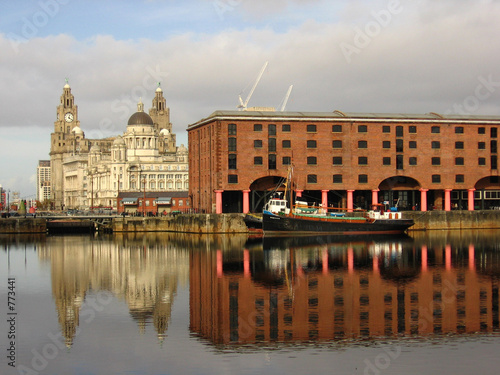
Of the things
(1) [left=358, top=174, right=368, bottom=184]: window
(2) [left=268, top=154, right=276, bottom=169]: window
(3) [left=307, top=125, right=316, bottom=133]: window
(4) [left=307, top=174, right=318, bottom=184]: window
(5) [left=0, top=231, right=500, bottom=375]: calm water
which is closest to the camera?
(5) [left=0, top=231, right=500, bottom=375]: calm water

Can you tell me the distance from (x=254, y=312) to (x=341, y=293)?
8.10 m

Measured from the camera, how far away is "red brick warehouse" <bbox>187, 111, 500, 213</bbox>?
10888cm

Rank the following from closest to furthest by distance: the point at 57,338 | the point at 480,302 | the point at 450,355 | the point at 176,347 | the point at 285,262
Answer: the point at 450,355
the point at 176,347
the point at 57,338
the point at 480,302
the point at 285,262

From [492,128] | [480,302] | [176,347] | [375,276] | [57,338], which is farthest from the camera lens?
[492,128]

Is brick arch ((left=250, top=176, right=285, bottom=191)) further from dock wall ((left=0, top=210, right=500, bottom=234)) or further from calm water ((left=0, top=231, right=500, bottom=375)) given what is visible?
calm water ((left=0, top=231, right=500, bottom=375))

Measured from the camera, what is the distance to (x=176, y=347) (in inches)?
1337

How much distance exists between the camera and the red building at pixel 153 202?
176375 mm

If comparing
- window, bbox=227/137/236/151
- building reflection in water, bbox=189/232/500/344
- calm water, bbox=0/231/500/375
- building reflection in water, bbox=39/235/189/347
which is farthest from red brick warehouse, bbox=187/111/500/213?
calm water, bbox=0/231/500/375

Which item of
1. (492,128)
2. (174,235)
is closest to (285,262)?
(174,235)

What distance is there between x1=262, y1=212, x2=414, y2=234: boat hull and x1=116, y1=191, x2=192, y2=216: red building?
70599 mm

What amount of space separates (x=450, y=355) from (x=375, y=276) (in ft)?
79.8

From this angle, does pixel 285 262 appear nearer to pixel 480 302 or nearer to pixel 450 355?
pixel 480 302

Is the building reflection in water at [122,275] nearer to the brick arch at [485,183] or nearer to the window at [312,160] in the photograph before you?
the window at [312,160]

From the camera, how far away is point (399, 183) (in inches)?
4601
